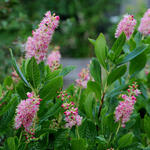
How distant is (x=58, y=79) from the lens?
32.9 inches

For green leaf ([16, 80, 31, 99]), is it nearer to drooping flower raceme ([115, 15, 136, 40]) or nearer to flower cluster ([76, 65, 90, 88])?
flower cluster ([76, 65, 90, 88])

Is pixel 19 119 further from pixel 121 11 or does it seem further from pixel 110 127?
pixel 121 11

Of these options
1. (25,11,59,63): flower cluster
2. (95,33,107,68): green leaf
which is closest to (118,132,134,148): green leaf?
(95,33,107,68): green leaf

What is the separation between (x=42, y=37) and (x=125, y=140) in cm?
46

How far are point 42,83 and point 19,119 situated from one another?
0.19m

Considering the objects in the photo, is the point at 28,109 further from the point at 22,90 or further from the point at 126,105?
the point at 126,105

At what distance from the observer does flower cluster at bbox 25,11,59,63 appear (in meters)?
0.84

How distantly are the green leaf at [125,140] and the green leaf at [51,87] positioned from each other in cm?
30

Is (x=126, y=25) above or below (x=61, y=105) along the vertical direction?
above

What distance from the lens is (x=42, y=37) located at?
0.83 metres

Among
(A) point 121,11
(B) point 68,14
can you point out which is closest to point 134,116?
(B) point 68,14

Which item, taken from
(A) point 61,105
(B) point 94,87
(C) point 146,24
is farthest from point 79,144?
(C) point 146,24

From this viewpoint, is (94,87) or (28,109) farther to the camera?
(94,87)

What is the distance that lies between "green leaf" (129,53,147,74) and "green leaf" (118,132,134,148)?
0.30m
